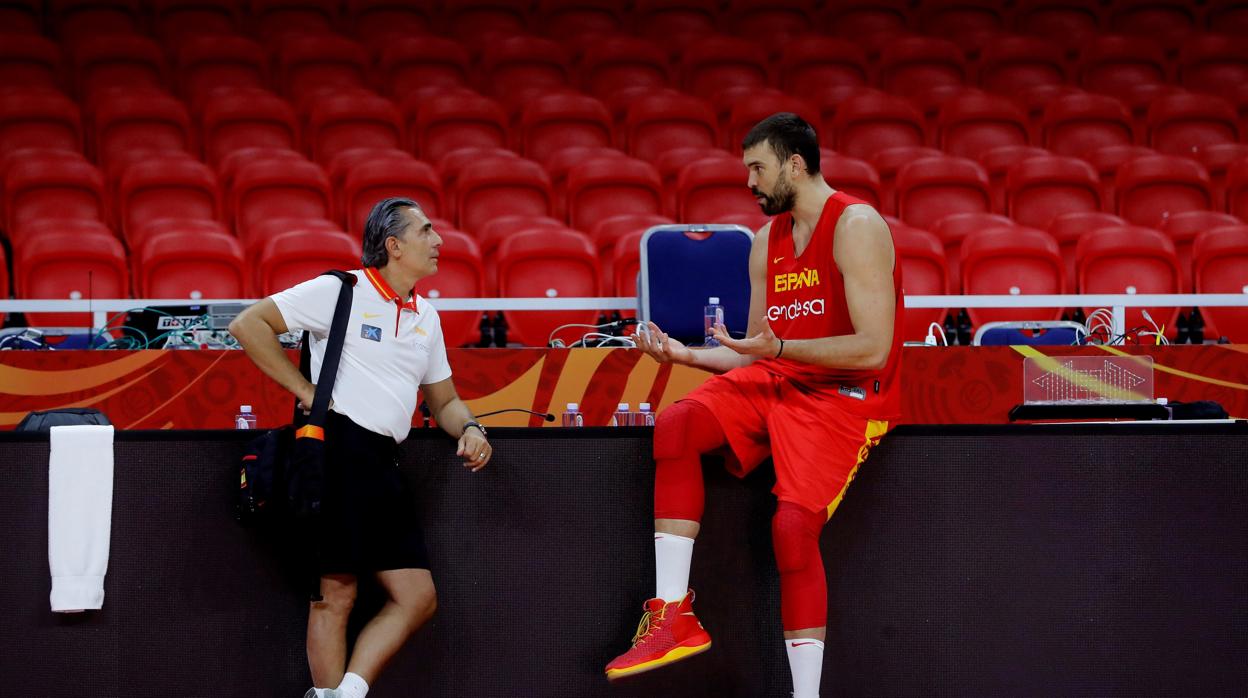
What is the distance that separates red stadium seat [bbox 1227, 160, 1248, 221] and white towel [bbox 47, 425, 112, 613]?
6.43 meters

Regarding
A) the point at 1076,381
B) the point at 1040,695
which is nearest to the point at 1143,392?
the point at 1076,381

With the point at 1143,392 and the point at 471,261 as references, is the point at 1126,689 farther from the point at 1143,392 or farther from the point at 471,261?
the point at 471,261

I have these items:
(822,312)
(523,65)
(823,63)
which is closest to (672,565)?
(822,312)

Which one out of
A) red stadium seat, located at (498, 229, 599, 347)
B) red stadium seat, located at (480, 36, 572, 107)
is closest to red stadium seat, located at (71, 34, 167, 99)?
red stadium seat, located at (480, 36, 572, 107)

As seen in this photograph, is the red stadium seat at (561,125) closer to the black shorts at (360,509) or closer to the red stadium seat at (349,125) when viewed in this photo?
the red stadium seat at (349,125)

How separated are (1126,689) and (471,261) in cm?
350

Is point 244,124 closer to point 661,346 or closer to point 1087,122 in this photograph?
point 661,346

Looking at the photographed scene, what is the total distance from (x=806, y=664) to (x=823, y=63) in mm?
6338

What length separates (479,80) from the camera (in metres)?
8.12

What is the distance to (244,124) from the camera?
23.2 ft

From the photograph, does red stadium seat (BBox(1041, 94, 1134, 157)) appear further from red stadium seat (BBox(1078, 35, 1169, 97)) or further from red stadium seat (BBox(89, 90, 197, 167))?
red stadium seat (BBox(89, 90, 197, 167))

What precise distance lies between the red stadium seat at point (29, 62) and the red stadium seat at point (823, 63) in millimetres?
4786

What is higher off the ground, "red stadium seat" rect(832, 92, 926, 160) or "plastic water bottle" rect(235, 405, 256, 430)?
"red stadium seat" rect(832, 92, 926, 160)

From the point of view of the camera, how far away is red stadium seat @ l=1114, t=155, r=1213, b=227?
6.93 metres
